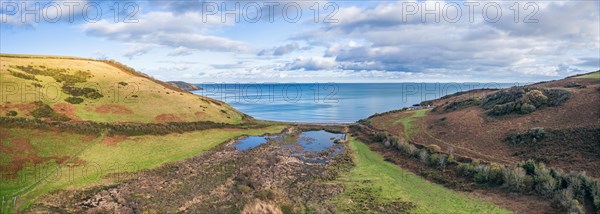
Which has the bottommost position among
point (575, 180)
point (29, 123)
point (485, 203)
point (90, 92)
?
point (485, 203)

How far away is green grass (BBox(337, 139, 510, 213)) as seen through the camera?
3241cm

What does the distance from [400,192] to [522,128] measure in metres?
29.2

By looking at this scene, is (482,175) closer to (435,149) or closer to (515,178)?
(515,178)

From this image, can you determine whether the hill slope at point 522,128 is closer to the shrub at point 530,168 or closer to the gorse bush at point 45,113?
the shrub at point 530,168

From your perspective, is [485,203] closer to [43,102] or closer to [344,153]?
[344,153]

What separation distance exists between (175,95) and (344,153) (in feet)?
144

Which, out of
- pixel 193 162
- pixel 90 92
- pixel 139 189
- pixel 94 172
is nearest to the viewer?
pixel 139 189

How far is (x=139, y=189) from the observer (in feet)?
121

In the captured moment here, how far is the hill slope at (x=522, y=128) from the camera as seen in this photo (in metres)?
44.4

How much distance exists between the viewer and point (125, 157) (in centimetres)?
4716

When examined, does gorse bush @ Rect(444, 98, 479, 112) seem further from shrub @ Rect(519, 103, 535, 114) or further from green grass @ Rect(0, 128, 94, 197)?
green grass @ Rect(0, 128, 94, 197)

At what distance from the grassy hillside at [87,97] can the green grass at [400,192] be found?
39.0 m

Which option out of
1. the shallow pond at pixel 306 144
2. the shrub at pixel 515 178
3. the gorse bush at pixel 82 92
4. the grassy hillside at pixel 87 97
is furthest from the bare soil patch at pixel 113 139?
the shrub at pixel 515 178

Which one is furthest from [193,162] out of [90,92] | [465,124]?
[465,124]
